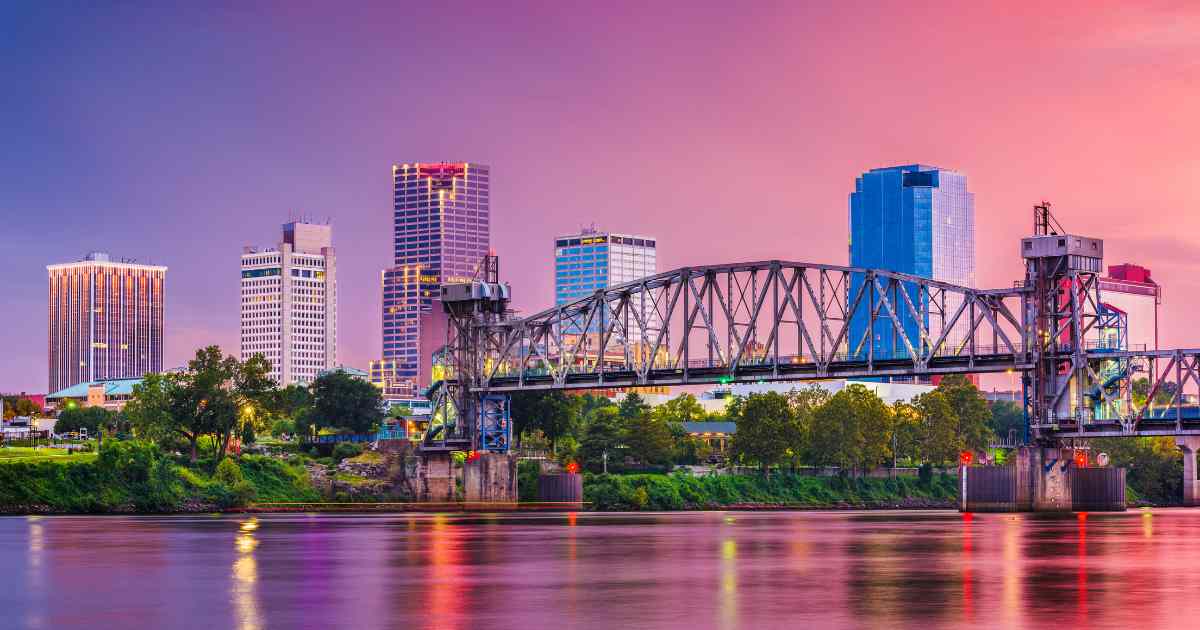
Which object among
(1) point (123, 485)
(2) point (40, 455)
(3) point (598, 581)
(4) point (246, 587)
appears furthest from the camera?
(2) point (40, 455)

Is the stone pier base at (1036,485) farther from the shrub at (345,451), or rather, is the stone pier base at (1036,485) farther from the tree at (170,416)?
the tree at (170,416)

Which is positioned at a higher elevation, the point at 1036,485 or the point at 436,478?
the point at 1036,485

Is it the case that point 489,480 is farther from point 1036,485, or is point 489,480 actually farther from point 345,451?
point 1036,485

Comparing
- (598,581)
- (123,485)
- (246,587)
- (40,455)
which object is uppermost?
(246,587)

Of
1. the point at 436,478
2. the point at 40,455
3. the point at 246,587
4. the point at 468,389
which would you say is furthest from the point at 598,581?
the point at 468,389

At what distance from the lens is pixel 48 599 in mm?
45281

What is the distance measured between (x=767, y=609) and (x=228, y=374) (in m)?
142

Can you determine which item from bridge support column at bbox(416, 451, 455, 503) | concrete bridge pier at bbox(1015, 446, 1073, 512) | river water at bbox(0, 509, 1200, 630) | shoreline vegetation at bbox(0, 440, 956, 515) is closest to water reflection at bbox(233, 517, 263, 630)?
river water at bbox(0, 509, 1200, 630)

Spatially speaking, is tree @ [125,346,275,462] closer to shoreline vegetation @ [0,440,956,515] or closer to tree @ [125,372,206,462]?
tree @ [125,372,206,462]

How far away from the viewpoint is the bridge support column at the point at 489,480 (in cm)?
17812

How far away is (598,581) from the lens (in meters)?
51.4

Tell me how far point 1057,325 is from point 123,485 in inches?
3533

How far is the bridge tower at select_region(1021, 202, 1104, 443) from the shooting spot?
152m

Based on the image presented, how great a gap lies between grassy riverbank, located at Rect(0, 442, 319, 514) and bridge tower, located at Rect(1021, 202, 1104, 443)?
3001 inches
